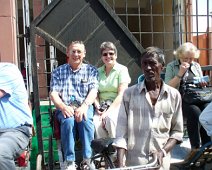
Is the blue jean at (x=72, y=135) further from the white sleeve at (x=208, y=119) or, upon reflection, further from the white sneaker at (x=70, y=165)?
the white sleeve at (x=208, y=119)

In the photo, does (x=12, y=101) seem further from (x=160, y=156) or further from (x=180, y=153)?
(x=180, y=153)

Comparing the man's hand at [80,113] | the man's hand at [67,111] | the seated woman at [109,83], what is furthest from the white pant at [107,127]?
the man's hand at [67,111]

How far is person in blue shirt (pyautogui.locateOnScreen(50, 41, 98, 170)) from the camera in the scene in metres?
4.07

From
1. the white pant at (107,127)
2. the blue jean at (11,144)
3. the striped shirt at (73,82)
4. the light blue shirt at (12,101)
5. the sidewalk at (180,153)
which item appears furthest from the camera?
the sidewalk at (180,153)

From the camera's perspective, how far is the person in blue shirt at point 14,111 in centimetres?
344

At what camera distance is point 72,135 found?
407 centimetres

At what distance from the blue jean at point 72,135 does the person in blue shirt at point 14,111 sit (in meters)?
0.51

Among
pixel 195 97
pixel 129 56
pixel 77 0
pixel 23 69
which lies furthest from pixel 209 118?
pixel 23 69

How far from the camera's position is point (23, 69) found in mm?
5703

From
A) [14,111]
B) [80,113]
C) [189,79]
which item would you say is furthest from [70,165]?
[189,79]

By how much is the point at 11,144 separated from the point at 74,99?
123 centimetres

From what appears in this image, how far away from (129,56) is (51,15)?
47.7 inches

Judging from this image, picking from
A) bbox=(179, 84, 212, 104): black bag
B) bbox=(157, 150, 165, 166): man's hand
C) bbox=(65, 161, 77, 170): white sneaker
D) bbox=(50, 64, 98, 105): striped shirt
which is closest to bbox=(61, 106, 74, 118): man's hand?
bbox=(50, 64, 98, 105): striped shirt

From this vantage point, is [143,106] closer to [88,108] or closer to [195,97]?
[88,108]
